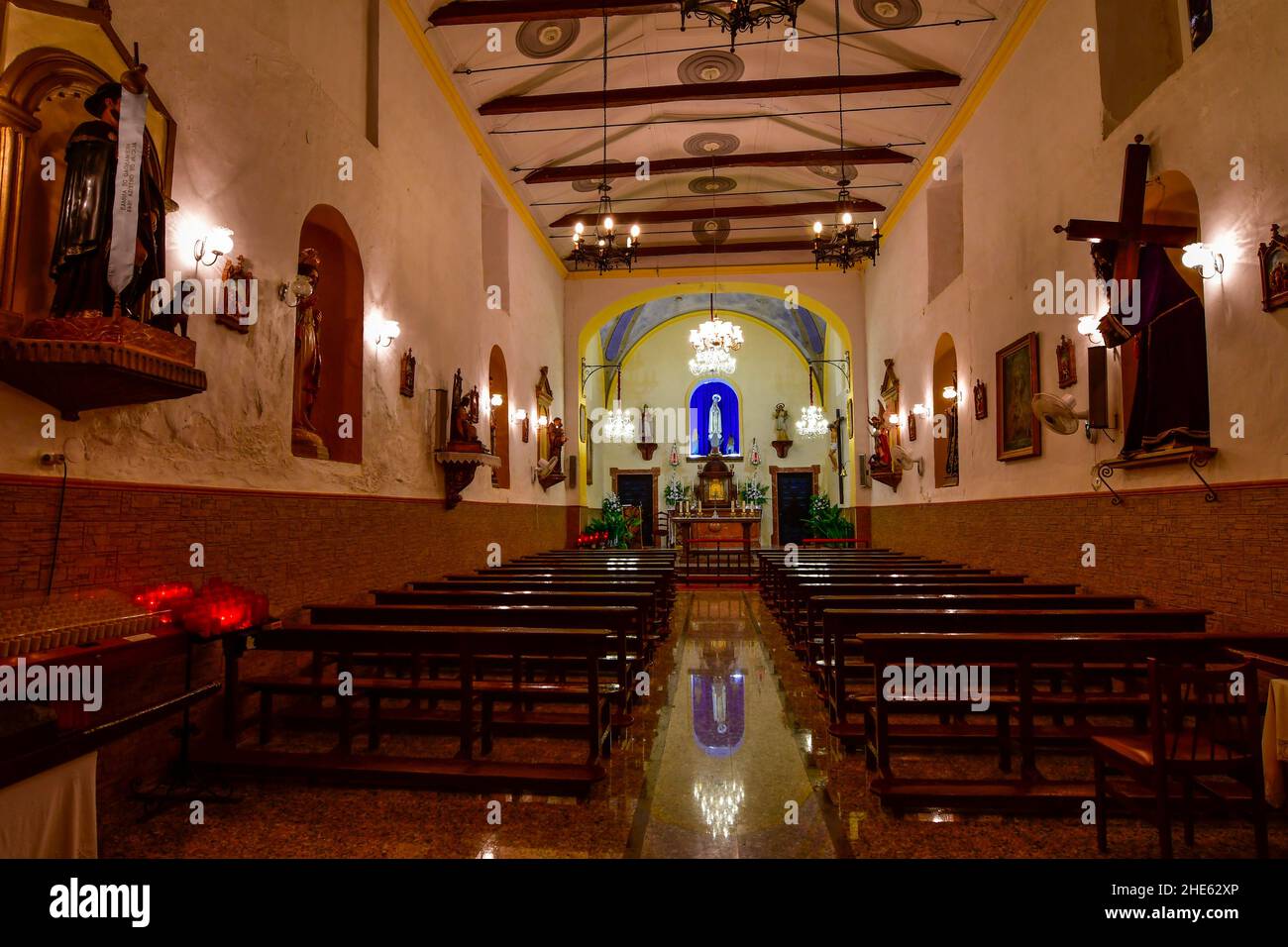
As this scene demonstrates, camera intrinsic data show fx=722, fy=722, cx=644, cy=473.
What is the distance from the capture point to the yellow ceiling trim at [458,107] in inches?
306

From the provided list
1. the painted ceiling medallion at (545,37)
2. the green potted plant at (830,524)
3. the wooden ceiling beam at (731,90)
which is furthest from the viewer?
the green potted plant at (830,524)

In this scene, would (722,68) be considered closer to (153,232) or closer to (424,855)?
(153,232)

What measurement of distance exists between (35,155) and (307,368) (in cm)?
280

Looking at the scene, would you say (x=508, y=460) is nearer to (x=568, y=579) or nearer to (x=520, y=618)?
(x=568, y=579)

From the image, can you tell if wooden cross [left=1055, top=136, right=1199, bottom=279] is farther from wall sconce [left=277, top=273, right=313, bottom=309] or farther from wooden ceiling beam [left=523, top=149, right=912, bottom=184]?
wooden ceiling beam [left=523, top=149, right=912, bottom=184]

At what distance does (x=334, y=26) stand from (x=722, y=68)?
16.8ft

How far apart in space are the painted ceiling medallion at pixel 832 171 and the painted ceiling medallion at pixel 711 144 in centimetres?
134

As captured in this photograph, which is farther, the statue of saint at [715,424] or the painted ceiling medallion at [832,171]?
the statue of saint at [715,424]

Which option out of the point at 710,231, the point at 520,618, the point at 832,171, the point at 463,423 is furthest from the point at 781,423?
the point at 520,618


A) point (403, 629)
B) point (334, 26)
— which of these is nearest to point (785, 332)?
point (334, 26)

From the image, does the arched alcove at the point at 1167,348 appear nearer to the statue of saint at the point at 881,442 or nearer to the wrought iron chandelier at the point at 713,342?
the statue of saint at the point at 881,442

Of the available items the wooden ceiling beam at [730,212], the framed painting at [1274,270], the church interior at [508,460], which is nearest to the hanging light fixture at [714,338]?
the wooden ceiling beam at [730,212]

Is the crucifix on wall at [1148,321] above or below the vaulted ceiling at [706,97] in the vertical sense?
below

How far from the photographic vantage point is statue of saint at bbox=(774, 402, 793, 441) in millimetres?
20906
